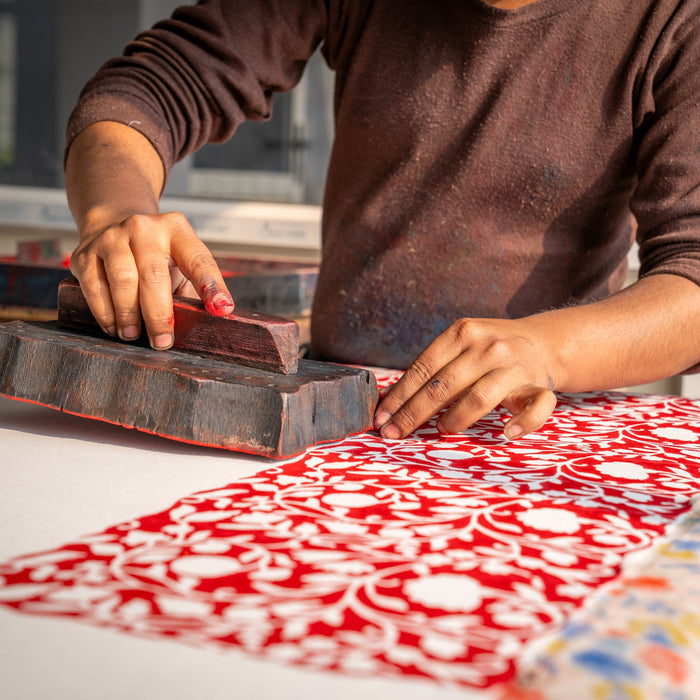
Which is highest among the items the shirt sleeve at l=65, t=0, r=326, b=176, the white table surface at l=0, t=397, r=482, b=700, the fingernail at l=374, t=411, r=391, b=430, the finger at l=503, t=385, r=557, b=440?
the shirt sleeve at l=65, t=0, r=326, b=176

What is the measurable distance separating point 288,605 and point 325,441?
0.35 m

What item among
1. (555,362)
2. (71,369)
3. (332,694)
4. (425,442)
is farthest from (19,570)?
(555,362)

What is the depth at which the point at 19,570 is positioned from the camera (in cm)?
47

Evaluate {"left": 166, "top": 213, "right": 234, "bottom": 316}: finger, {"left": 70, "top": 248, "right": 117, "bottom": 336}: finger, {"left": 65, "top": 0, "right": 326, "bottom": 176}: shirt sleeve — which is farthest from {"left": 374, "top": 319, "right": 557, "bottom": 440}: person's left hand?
{"left": 65, "top": 0, "right": 326, "bottom": 176}: shirt sleeve

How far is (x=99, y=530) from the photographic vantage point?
0.53 m

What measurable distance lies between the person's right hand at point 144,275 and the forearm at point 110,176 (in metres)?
0.13

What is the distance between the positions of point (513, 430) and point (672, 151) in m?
0.57

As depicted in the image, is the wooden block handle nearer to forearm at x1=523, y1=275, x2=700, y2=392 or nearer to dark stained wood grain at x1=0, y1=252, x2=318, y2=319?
forearm at x1=523, y1=275, x2=700, y2=392

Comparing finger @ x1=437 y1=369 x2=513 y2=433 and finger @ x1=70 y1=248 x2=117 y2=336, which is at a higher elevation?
finger @ x1=70 y1=248 x2=117 y2=336

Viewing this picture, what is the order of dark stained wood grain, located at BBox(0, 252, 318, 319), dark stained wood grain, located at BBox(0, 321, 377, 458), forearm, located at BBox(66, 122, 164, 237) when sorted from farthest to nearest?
dark stained wood grain, located at BBox(0, 252, 318, 319) < forearm, located at BBox(66, 122, 164, 237) < dark stained wood grain, located at BBox(0, 321, 377, 458)

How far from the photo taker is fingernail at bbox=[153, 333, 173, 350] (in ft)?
2.79

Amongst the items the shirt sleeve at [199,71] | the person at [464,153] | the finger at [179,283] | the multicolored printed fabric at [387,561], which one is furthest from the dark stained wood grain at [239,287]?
the multicolored printed fabric at [387,561]

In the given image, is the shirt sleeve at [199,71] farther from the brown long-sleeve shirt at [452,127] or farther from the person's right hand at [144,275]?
the person's right hand at [144,275]

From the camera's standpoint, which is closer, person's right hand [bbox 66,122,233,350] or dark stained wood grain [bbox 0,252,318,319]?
person's right hand [bbox 66,122,233,350]
